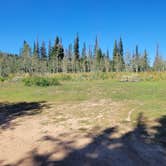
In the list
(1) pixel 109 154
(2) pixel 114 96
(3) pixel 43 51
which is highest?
(3) pixel 43 51

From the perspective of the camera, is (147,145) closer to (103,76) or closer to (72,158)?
(72,158)

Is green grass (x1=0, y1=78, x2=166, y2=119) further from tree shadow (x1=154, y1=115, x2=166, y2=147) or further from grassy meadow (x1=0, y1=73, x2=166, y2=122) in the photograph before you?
tree shadow (x1=154, y1=115, x2=166, y2=147)

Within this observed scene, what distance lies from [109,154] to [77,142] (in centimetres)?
88

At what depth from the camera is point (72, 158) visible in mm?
3900

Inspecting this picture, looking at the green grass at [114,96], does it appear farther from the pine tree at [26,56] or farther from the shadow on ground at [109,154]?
the pine tree at [26,56]

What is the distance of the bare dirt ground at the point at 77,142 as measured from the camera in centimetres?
384

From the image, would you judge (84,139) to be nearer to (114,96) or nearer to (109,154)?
(109,154)

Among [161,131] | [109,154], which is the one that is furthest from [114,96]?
[109,154]

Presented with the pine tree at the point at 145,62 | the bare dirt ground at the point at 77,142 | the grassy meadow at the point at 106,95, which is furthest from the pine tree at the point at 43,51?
the bare dirt ground at the point at 77,142

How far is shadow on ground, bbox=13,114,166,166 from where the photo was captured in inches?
147

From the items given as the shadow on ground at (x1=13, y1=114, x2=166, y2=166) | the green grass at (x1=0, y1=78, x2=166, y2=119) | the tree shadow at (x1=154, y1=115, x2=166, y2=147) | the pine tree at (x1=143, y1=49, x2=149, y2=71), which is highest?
the pine tree at (x1=143, y1=49, x2=149, y2=71)

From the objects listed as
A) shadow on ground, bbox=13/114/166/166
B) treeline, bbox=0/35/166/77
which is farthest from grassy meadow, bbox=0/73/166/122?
treeline, bbox=0/35/166/77

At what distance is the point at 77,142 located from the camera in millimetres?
4723

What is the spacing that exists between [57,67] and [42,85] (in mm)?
37105
